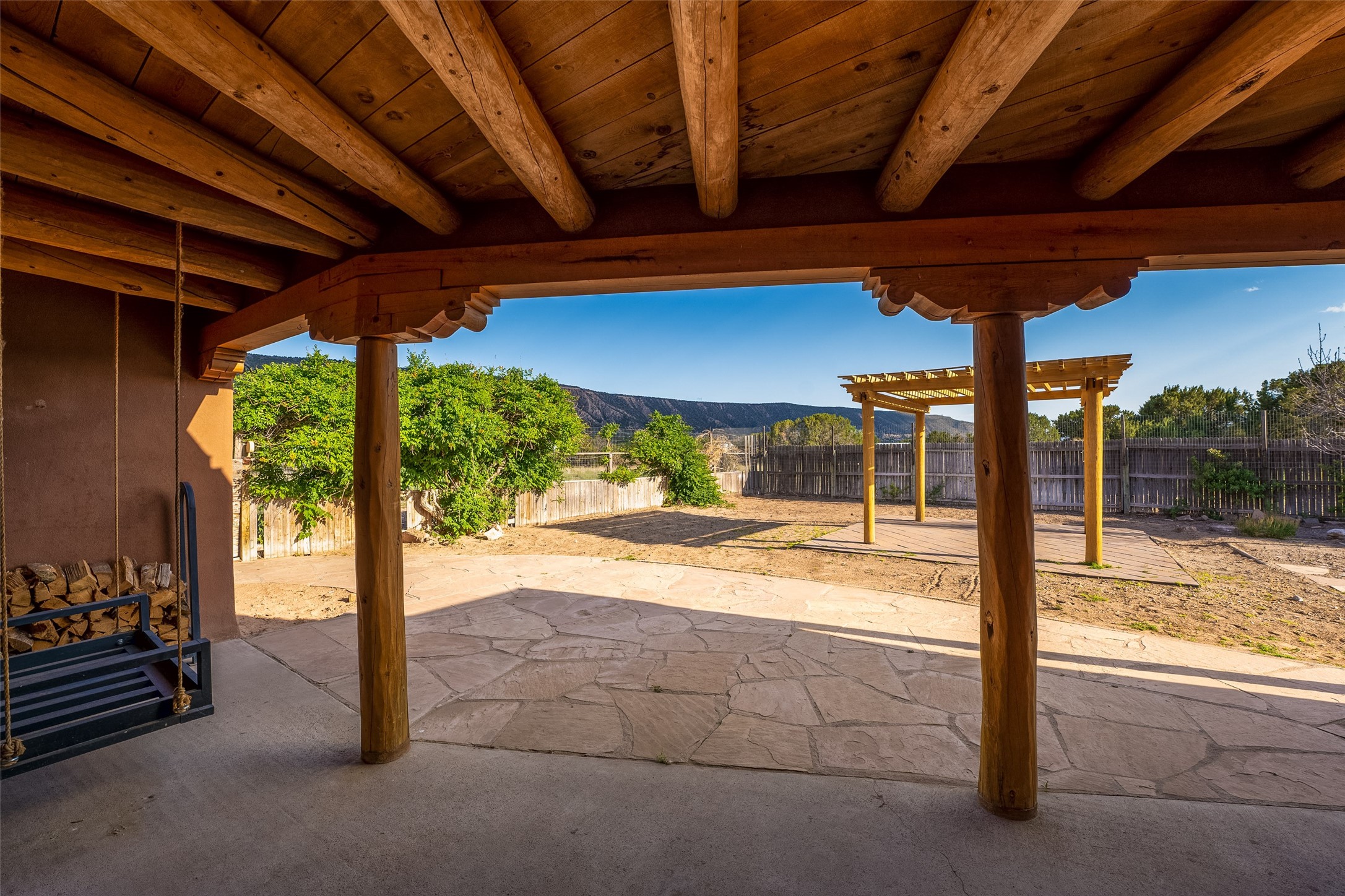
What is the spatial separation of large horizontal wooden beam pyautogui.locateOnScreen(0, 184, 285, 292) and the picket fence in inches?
120

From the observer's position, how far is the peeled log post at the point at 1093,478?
5969 mm

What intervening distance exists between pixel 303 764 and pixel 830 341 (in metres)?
34.1

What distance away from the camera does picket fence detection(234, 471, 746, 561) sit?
691cm

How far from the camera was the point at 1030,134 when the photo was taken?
1819 millimetres

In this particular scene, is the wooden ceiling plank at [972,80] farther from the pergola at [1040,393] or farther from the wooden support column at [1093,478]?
the wooden support column at [1093,478]

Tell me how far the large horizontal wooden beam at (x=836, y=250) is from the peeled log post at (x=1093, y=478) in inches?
182

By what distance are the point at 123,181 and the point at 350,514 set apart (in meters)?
6.92

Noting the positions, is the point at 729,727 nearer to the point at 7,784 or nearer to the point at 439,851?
the point at 439,851

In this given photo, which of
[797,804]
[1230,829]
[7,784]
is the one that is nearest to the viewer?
[1230,829]

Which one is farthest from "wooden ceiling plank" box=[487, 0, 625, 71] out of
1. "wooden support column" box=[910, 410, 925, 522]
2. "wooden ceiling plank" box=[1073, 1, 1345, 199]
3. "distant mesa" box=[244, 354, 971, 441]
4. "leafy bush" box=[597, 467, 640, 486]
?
"distant mesa" box=[244, 354, 971, 441]

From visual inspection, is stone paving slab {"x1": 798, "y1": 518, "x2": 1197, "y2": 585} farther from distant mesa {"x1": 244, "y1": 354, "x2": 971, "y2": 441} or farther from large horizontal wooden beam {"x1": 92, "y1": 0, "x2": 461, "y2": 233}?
distant mesa {"x1": 244, "y1": 354, "x2": 971, "y2": 441}

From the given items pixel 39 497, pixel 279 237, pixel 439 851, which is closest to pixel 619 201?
pixel 279 237

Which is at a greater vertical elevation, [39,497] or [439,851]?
[39,497]

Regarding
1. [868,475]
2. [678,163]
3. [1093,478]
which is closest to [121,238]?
[678,163]
